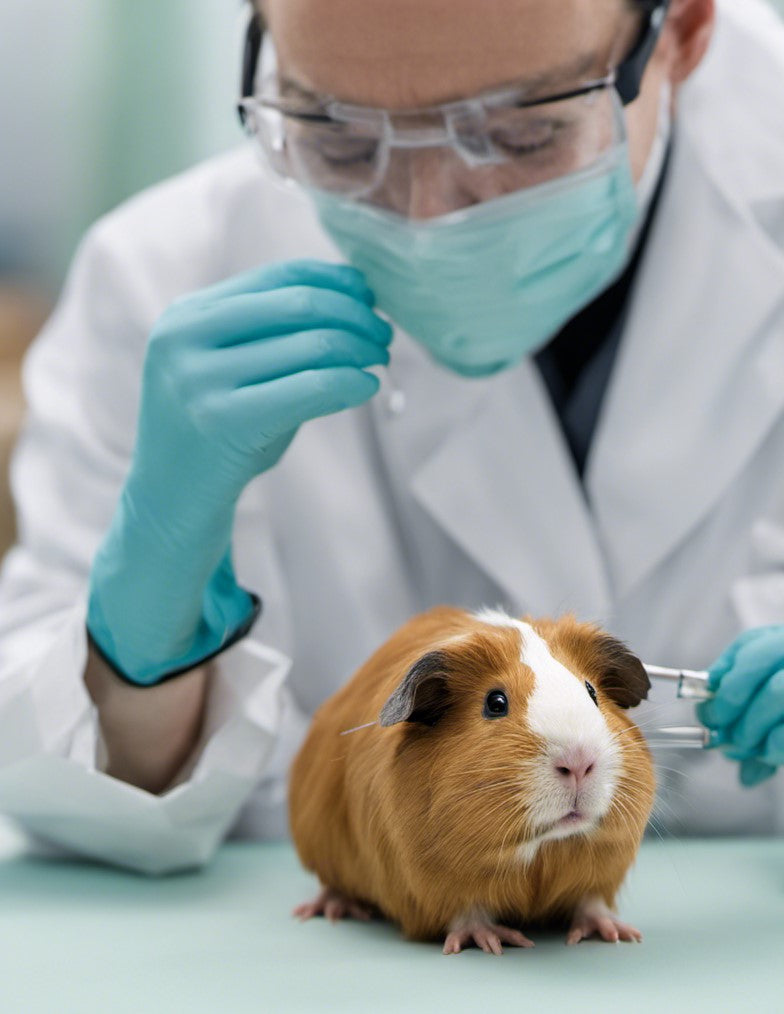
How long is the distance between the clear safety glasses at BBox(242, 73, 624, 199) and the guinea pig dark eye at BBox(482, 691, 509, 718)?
51cm

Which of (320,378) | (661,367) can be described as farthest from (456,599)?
(320,378)

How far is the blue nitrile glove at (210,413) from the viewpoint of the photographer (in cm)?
108

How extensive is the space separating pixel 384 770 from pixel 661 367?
65cm

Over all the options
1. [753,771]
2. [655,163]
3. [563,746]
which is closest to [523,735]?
[563,746]

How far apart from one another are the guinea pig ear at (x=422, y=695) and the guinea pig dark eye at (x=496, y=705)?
0.03m

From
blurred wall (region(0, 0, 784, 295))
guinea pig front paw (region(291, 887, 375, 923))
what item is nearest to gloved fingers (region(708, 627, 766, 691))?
guinea pig front paw (region(291, 887, 375, 923))

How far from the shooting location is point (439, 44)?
1.05m

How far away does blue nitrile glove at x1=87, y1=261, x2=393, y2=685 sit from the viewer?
1076mm

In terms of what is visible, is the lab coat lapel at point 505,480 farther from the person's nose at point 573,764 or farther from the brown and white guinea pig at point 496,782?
the person's nose at point 573,764

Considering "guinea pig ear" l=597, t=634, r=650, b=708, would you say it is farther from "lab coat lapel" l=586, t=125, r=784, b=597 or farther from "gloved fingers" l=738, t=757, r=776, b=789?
"lab coat lapel" l=586, t=125, r=784, b=597

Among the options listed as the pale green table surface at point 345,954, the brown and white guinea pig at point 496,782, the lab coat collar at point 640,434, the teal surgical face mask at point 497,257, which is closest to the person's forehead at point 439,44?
the teal surgical face mask at point 497,257

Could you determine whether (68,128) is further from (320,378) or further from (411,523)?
(320,378)

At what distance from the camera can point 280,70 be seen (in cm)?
119

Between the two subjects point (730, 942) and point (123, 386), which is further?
point (123, 386)
